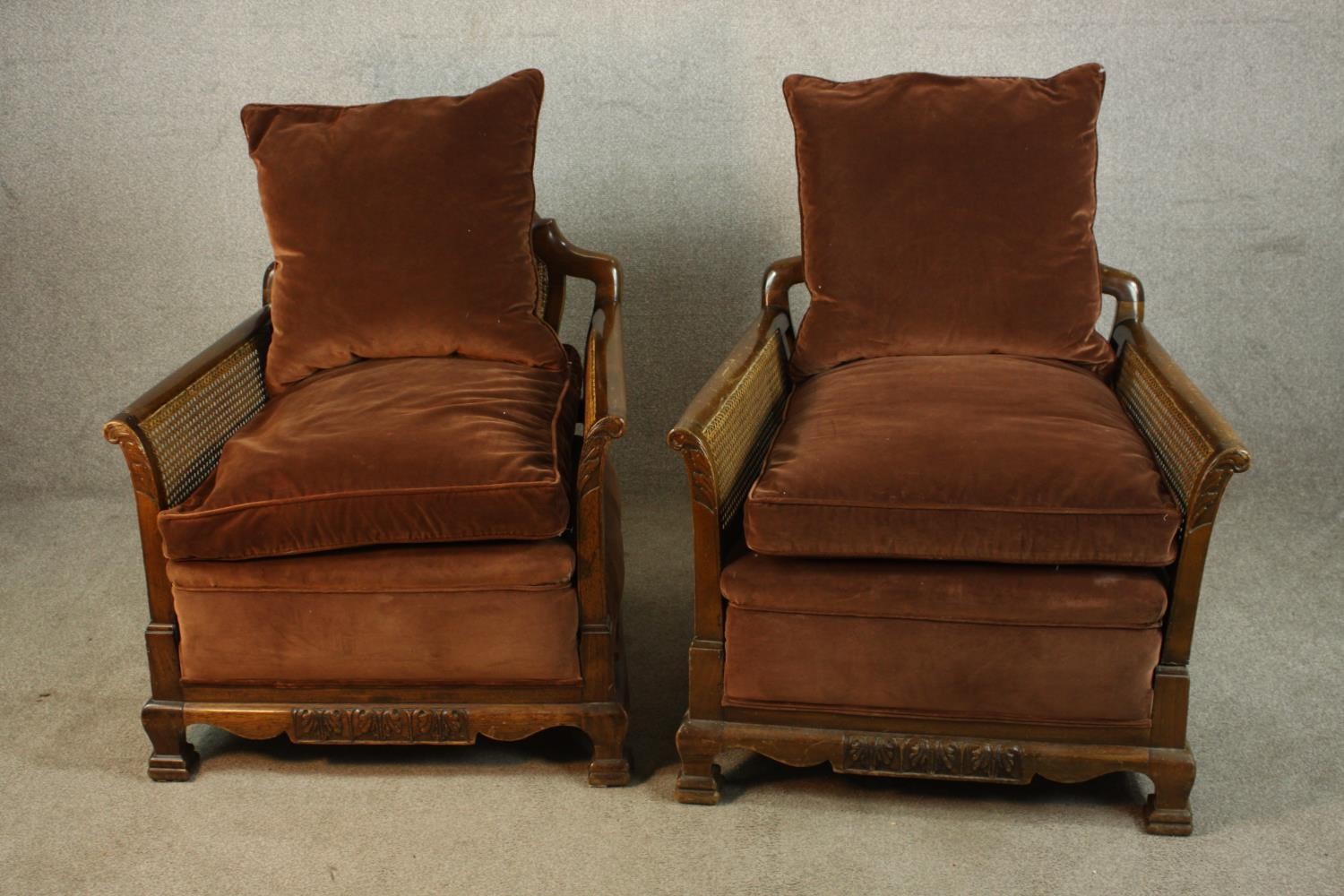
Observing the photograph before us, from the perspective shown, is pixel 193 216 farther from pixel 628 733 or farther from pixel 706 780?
pixel 706 780

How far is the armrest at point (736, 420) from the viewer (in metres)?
2.01

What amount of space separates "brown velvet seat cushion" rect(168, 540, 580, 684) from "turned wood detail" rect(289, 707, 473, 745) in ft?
0.17

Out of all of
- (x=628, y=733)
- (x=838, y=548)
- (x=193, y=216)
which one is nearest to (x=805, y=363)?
(x=838, y=548)

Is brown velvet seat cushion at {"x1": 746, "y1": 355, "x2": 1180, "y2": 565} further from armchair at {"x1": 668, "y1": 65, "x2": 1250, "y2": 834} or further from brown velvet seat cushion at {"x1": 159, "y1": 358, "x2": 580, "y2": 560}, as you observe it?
brown velvet seat cushion at {"x1": 159, "y1": 358, "x2": 580, "y2": 560}

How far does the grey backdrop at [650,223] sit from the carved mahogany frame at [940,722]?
0.89 feet

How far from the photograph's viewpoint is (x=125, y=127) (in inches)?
126

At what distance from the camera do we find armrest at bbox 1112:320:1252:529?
6.28ft

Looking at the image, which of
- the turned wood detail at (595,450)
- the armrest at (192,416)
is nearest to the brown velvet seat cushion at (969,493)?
the turned wood detail at (595,450)

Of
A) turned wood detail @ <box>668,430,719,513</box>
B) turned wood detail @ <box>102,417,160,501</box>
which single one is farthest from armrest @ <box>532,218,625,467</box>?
turned wood detail @ <box>102,417,160,501</box>

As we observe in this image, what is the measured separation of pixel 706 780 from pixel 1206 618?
1145 mm

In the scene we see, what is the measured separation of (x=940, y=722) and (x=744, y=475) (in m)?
0.48

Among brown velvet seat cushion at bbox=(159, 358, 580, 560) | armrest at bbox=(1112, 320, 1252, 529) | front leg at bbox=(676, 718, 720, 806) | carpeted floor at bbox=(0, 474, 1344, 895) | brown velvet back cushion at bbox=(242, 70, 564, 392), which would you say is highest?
brown velvet back cushion at bbox=(242, 70, 564, 392)

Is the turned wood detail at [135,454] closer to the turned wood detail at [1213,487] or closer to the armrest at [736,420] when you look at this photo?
the armrest at [736,420]

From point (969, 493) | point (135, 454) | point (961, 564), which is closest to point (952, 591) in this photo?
point (961, 564)
